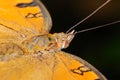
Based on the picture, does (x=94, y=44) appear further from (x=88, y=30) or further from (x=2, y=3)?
(x=2, y=3)

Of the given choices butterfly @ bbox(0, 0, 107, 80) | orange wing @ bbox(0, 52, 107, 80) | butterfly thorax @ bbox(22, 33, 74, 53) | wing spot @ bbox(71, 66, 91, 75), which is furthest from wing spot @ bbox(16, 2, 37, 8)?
wing spot @ bbox(71, 66, 91, 75)

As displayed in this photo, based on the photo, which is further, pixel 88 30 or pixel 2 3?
pixel 88 30

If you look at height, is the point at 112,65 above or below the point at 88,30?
below

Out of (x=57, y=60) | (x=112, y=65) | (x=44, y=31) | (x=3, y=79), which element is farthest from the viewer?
(x=112, y=65)

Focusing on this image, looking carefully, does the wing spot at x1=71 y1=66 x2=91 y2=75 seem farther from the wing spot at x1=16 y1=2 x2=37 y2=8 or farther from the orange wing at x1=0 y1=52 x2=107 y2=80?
the wing spot at x1=16 y1=2 x2=37 y2=8

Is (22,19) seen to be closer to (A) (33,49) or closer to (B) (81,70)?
(A) (33,49)

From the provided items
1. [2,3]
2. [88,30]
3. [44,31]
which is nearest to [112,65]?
[88,30]

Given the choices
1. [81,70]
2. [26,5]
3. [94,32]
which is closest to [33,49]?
[81,70]
